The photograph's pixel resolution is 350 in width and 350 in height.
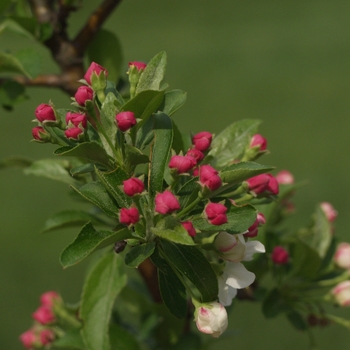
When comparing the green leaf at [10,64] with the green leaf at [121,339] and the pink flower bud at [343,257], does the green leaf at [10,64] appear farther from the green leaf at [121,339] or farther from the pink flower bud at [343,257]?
the pink flower bud at [343,257]

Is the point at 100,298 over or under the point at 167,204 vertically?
under

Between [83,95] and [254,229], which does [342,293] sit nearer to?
[254,229]

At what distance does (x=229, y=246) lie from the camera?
2.67 ft

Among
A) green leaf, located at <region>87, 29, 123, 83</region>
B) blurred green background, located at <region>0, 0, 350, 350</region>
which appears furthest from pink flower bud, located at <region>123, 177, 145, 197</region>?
blurred green background, located at <region>0, 0, 350, 350</region>

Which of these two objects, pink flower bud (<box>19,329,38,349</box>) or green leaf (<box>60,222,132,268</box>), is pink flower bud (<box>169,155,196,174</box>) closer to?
green leaf (<box>60,222,132,268</box>)

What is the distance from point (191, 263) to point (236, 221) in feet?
0.28

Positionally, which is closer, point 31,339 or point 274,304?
point 274,304

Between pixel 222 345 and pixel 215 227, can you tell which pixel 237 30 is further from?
pixel 215 227

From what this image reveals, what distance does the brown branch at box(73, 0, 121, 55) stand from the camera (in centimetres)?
122

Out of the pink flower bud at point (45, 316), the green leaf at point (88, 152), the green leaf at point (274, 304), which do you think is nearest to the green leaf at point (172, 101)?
the green leaf at point (88, 152)

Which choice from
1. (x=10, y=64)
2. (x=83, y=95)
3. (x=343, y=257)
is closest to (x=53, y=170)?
(x=10, y=64)

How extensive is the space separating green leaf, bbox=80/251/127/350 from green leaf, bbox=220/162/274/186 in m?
0.33

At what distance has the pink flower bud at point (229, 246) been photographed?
0.81m

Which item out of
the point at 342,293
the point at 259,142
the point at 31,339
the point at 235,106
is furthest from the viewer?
the point at 235,106
